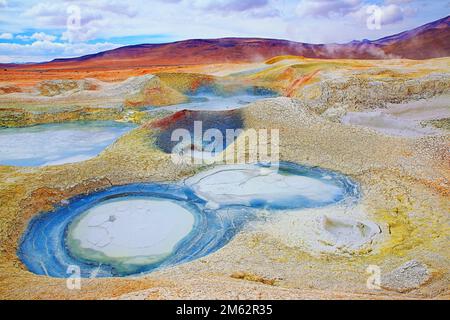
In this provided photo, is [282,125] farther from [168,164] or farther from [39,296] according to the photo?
[39,296]

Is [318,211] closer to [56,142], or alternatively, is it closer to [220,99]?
[56,142]

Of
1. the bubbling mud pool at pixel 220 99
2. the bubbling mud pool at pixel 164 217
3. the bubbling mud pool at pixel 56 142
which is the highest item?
the bubbling mud pool at pixel 220 99

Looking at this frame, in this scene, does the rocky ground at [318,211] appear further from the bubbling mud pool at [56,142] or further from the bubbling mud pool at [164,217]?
the bubbling mud pool at [56,142]

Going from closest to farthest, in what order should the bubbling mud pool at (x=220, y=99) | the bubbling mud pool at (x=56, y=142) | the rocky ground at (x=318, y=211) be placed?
the rocky ground at (x=318, y=211), the bubbling mud pool at (x=56, y=142), the bubbling mud pool at (x=220, y=99)

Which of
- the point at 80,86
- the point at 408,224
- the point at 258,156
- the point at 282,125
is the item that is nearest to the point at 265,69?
the point at 80,86

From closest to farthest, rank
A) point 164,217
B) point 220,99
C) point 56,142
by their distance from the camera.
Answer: point 164,217
point 56,142
point 220,99

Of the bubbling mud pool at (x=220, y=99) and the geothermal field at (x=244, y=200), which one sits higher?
the bubbling mud pool at (x=220, y=99)

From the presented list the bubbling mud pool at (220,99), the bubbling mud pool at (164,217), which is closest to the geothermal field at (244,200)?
the bubbling mud pool at (164,217)

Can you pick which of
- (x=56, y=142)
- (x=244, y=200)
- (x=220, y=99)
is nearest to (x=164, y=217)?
(x=244, y=200)
